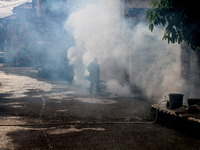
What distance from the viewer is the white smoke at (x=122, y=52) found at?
33.8 ft

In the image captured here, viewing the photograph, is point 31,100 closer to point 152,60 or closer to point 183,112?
point 183,112

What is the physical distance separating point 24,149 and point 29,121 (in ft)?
6.12

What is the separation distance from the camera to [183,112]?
17.1 ft

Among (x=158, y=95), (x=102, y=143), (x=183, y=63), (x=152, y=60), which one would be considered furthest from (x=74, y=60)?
(x=102, y=143)

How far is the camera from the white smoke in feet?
33.8

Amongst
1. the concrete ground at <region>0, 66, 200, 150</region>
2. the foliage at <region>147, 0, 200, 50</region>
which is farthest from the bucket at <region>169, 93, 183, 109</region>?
the foliage at <region>147, 0, 200, 50</region>

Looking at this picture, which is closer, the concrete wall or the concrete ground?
the concrete ground

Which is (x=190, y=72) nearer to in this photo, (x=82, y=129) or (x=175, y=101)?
(x=175, y=101)

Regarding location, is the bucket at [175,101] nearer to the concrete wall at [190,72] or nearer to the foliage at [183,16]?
the foliage at [183,16]

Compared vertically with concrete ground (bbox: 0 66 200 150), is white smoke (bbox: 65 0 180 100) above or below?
above

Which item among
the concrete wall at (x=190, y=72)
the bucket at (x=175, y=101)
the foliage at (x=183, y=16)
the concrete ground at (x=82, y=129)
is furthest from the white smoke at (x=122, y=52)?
the foliage at (x=183, y=16)

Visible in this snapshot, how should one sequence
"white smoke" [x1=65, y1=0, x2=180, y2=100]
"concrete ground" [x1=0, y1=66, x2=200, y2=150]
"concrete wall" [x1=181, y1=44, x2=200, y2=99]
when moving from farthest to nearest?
"white smoke" [x1=65, y1=0, x2=180, y2=100], "concrete wall" [x1=181, y1=44, x2=200, y2=99], "concrete ground" [x1=0, y1=66, x2=200, y2=150]

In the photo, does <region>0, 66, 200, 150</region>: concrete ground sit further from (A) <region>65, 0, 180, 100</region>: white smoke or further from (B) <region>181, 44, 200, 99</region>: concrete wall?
(A) <region>65, 0, 180, 100</region>: white smoke

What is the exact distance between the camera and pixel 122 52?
585 inches
